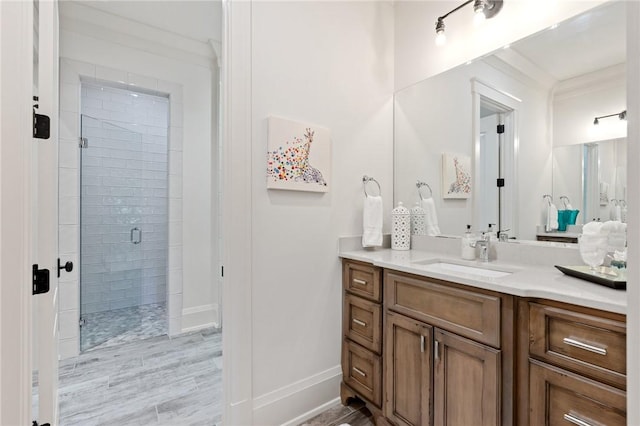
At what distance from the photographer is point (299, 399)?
173 centimetres

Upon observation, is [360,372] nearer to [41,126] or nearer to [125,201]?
[41,126]

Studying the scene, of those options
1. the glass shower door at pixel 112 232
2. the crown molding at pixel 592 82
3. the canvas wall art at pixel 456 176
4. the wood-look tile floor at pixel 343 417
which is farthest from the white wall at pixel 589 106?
the glass shower door at pixel 112 232

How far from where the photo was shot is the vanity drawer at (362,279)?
1642 millimetres

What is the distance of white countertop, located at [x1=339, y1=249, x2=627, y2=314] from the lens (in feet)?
2.96

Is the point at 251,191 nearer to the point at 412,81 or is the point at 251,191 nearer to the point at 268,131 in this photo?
the point at 268,131

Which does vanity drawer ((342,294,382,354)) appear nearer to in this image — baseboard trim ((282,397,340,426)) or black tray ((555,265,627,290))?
baseboard trim ((282,397,340,426))

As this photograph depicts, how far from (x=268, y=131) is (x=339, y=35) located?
889mm

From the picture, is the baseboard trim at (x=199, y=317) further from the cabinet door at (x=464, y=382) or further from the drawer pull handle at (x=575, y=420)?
the drawer pull handle at (x=575, y=420)

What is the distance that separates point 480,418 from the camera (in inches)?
45.5

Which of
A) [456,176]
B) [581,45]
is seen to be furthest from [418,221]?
[581,45]

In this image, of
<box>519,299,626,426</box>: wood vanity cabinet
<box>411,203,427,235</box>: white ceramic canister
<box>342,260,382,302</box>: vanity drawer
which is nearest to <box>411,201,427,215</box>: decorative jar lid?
<box>411,203,427,235</box>: white ceramic canister

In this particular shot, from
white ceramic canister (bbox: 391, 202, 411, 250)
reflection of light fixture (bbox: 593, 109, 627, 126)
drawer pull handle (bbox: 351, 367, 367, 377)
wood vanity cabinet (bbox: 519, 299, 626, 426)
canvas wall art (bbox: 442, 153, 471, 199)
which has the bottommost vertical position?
drawer pull handle (bbox: 351, 367, 367, 377)

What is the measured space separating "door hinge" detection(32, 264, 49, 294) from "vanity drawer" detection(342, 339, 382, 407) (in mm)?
1512

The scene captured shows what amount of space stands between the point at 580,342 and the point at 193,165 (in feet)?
10.1
